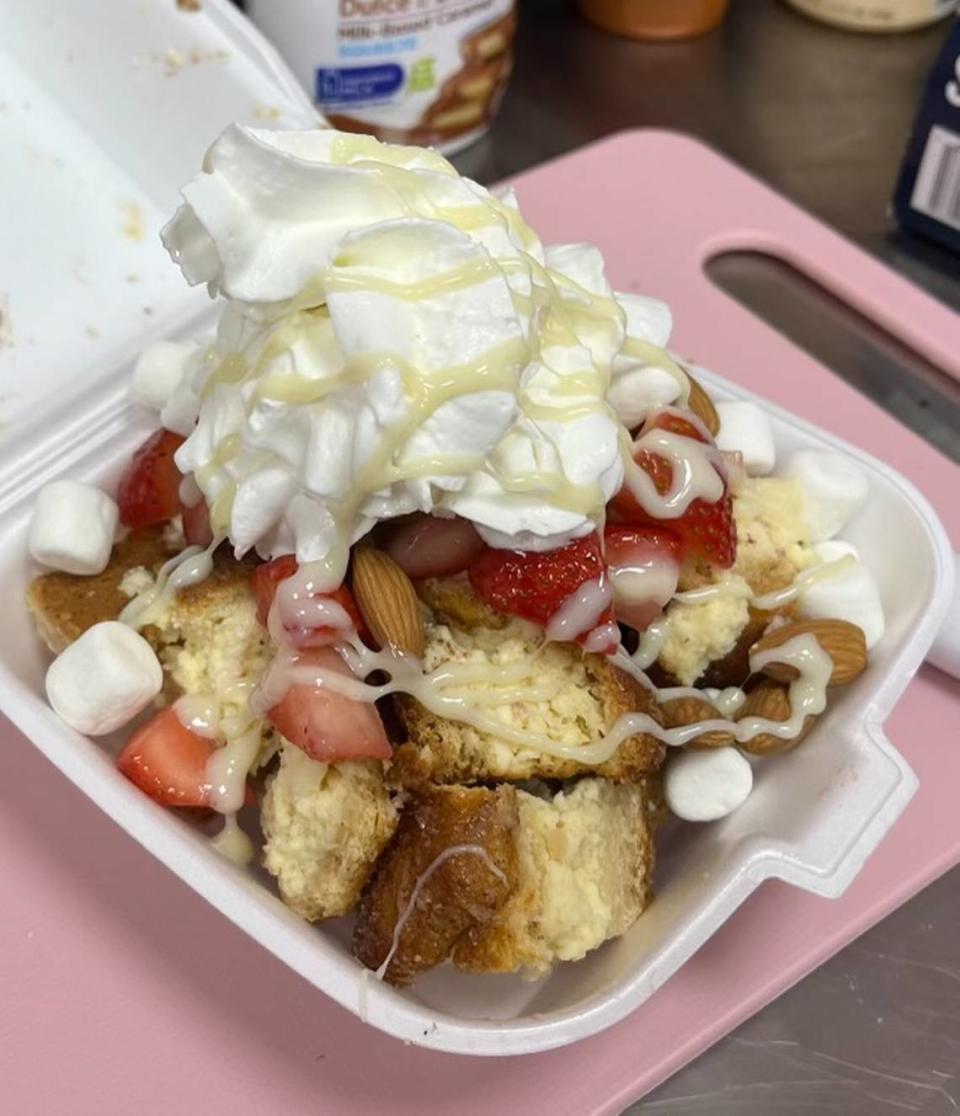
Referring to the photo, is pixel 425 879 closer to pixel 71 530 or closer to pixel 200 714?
pixel 200 714

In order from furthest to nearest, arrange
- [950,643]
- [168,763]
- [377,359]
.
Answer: [950,643] → [168,763] → [377,359]

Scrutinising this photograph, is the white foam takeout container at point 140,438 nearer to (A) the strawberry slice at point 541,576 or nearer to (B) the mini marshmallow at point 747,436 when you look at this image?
(B) the mini marshmallow at point 747,436

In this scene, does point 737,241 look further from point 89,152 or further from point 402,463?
point 402,463

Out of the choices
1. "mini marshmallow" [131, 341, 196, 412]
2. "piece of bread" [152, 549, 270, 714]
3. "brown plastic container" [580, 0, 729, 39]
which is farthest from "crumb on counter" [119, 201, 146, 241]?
"brown plastic container" [580, 0, 729, 39]

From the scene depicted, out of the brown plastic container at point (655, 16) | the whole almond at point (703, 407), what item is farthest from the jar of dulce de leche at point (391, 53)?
the whole almond at point (703, 407)

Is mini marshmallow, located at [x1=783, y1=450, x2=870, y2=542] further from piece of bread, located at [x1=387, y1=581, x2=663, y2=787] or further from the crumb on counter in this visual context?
the crumb on counter

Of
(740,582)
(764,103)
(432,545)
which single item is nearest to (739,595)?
(740,582)
